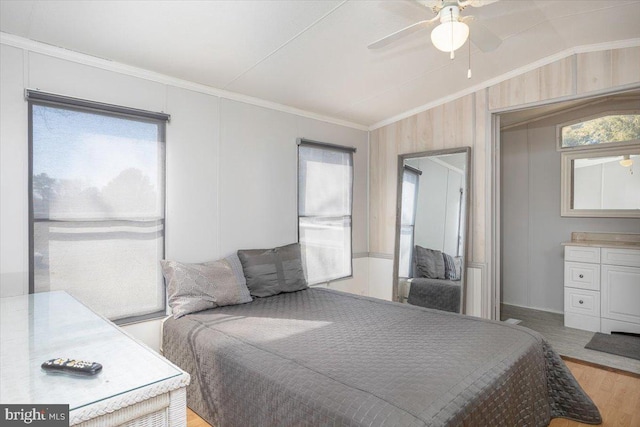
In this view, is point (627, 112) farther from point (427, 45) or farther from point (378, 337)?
point (378, 337)

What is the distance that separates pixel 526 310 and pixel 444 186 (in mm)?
2258

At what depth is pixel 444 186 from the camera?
13.1ft

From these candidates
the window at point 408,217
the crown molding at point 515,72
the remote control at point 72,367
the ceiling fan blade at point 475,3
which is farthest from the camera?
the window at point 408,217

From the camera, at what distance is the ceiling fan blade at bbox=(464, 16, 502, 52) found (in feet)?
6.79

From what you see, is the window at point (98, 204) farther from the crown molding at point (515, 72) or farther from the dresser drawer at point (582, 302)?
the dresser drawer at point (582, 302)

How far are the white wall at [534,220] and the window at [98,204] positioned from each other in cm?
447

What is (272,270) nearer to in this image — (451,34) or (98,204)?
(98,204)

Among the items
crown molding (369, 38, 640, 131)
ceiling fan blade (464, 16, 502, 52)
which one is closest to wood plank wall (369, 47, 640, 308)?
crown molding (369, 38, 640, 131)

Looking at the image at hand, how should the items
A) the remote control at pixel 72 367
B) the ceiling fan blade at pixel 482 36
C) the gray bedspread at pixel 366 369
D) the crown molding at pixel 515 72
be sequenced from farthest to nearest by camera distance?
the crown molding at pixel 515 72 → the ceiling fan blade at pixel 482 36 → the gray bedspread at pixel 366 369 → the remote control at pixel 72 367

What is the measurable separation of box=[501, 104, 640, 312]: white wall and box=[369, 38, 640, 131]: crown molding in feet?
5.11

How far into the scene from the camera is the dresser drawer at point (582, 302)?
3969mm

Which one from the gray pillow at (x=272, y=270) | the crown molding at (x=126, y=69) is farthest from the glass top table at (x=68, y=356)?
the crown molding at (x=126, y=69)

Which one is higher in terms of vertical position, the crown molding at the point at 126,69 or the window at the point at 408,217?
the crown molding at the point at 126,69

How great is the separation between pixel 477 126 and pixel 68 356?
12.6 ft
